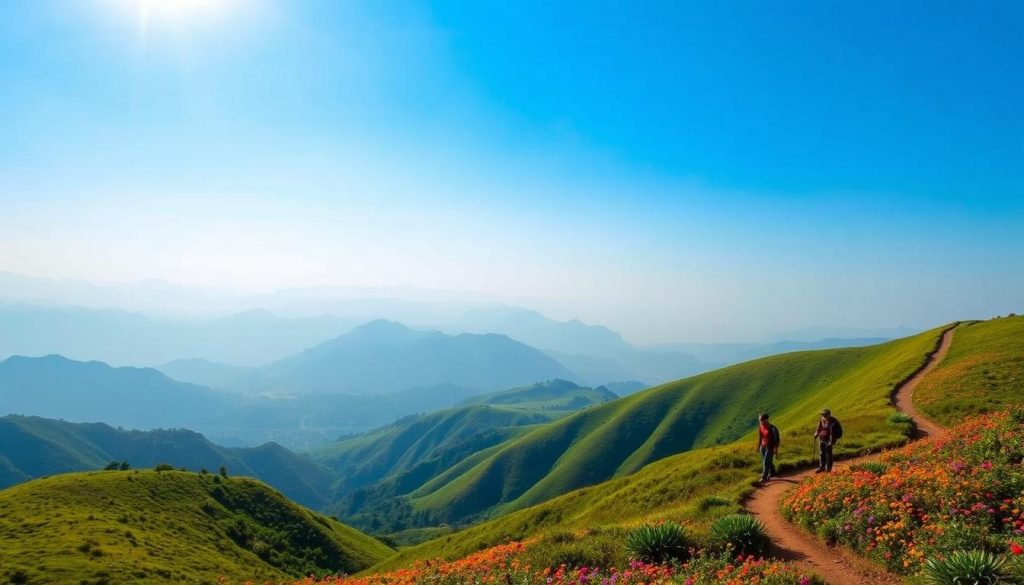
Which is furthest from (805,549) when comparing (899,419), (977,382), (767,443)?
(977,382)

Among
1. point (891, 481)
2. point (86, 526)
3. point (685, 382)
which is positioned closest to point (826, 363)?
point (685, 382)

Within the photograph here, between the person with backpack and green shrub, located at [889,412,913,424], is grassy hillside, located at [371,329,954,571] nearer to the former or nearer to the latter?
green shrub, located at [889,412,913,424]

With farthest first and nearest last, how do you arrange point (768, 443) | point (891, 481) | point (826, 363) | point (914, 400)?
point (826, 363) → point (914, 400) → point (768, 443) → point (891, 481)

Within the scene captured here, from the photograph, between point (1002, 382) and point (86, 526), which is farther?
point (86, 526)

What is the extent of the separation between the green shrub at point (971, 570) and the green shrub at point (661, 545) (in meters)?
5.66

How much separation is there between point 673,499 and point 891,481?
581 inches

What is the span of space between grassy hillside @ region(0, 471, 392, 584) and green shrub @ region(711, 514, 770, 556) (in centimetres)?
4583

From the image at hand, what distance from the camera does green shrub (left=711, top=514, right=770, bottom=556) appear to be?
1344cm

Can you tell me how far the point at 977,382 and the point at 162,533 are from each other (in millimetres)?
84840

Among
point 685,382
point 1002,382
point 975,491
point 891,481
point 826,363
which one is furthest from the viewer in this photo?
point 685,382

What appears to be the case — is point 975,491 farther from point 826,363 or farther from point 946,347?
point 826,363

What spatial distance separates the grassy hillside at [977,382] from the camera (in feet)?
105

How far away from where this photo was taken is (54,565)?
Answer: 39094 millimetres

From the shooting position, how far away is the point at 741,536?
13.6 m
